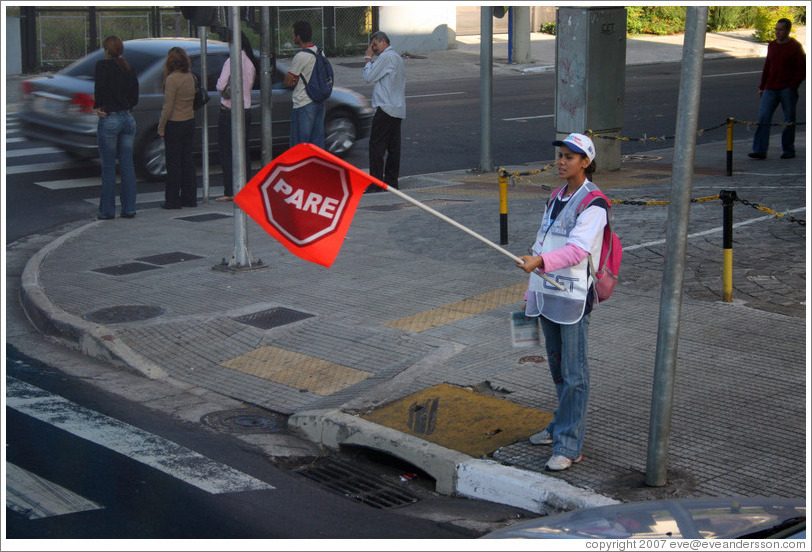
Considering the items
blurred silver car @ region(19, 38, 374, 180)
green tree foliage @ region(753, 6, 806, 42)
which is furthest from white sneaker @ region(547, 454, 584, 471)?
green tree foliage @ region(753, 6, 806, 42)

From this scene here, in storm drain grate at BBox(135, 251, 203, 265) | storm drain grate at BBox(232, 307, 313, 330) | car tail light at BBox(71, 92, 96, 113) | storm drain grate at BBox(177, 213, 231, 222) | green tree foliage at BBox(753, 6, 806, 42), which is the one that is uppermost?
green tree foliage at BBox(753, 6, 806, 42)

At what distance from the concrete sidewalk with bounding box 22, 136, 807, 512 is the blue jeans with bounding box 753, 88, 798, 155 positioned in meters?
3.19

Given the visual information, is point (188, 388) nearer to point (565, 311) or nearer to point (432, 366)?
point (432, 366)

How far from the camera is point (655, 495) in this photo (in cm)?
541

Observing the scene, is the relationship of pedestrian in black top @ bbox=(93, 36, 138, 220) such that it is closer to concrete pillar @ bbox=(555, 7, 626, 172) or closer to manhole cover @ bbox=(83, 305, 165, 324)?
manhole cover @ bbox=(83, 305, 165, 324)

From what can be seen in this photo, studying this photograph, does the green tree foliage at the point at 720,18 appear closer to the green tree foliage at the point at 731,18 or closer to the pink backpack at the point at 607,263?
the green tree foliage at the point at 731,18

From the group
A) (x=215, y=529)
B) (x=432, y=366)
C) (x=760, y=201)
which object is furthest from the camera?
(x=760, y=201)

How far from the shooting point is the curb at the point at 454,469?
5.47 meters

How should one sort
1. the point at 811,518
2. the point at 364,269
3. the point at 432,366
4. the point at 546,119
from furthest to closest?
the point at 546,119 < the point at 364,269 < the point at 432,366 < the point at 811,518

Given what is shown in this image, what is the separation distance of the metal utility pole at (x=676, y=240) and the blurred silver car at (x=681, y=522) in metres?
1.57

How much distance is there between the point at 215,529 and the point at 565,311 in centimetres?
214

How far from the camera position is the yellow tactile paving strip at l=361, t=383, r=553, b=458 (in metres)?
6.24

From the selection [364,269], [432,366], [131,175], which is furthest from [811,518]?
[131,175]

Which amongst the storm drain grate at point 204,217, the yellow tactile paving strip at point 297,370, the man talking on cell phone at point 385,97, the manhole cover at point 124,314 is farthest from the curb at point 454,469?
the man talking on cell phone at point 385,97
